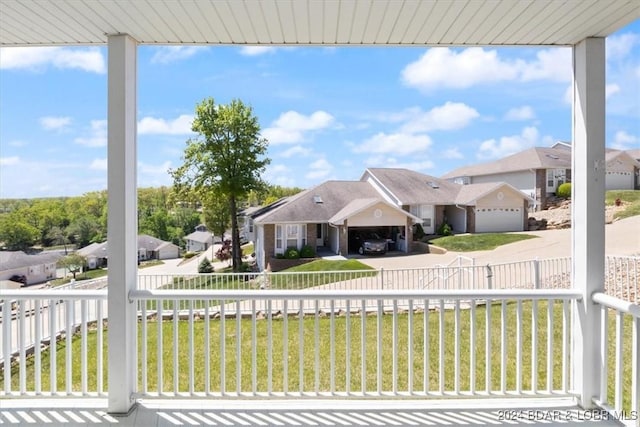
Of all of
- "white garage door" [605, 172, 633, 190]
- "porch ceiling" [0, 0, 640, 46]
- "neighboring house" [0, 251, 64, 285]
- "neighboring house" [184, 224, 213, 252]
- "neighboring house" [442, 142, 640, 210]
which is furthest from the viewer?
"neighboring house" [184, 224, 213, 252]

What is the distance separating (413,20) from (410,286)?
1.86 meters

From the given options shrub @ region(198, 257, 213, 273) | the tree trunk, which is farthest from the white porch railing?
shrub @ region(198, 257, 213, 273)

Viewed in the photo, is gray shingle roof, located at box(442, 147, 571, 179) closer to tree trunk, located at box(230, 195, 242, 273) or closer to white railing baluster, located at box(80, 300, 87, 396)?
tree trunk, located at box(230, 195, 242, 273)

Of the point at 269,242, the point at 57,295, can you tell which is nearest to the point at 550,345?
the point at 269,242

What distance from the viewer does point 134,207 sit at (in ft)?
7.88

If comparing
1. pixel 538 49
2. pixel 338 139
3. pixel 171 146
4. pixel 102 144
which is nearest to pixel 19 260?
pixel 102 144

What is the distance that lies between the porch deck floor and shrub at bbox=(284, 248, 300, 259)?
3.35 feet

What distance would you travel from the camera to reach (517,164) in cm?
283

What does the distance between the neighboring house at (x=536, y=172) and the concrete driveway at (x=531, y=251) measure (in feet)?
0.86

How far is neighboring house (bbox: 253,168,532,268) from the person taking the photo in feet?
9.16

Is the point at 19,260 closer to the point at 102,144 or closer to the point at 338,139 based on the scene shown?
the point at 102,144

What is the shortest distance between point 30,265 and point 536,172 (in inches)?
159

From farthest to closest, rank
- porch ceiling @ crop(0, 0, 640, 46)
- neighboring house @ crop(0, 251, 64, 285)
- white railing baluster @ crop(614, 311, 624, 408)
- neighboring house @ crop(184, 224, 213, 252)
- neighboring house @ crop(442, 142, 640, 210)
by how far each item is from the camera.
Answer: neighboring house @ crop(184, 224, 213, 252) → neighboring house @ crop(0, 251, 64, 285) → neighboring house @ crop(442, 142, 640, 210) → white railing baluster @ crop(614, 311, 624, 408) → porch ceiling @ crop(0, 0, 640, 46)

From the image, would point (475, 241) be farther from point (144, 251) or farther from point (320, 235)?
point (144, 251)
